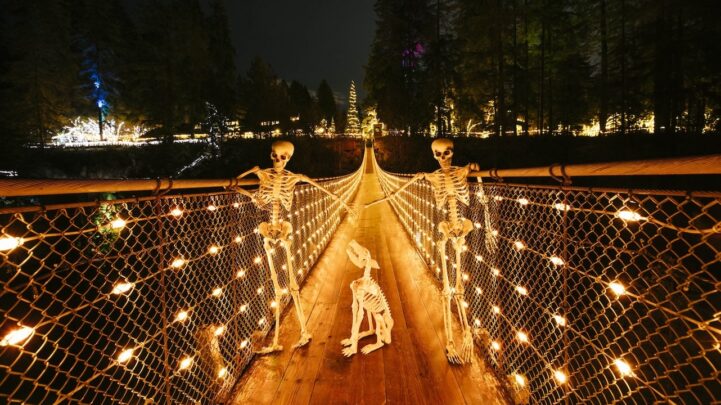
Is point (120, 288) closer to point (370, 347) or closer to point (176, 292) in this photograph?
point (176, 292)

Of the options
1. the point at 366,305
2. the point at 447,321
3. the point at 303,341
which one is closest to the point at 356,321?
the point at 366,305

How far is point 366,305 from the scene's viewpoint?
2.56 meters

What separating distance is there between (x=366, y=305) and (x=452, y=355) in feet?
2.23

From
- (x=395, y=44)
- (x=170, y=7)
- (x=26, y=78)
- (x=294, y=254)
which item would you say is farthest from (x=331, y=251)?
(x=26, y=78)

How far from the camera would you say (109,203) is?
1354 mm

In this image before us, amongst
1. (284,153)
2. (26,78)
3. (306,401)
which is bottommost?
(306,401)

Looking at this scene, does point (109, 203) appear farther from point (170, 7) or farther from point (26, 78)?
point (26, 78)

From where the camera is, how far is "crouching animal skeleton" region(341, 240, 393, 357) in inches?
100

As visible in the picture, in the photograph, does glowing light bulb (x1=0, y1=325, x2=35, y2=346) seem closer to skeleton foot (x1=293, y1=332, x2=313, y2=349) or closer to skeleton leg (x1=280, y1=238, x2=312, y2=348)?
skeleton leg (x1=280, y1=238, x2=312, y2=348)

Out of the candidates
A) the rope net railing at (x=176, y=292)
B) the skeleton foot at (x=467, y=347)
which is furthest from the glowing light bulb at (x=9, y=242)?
the skeleton foot at (x=467, y=347)

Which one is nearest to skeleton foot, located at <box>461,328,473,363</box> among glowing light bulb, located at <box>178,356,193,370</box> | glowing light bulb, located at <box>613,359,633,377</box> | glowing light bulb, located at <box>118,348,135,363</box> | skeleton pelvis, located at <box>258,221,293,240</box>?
glowing light bulb, located at <box>613,359,633,377</box>

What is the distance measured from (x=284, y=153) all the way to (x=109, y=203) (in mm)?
1333

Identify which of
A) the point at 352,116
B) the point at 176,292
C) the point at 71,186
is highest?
the point at 352,116

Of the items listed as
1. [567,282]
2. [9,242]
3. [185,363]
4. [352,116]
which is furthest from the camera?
[352,116]
